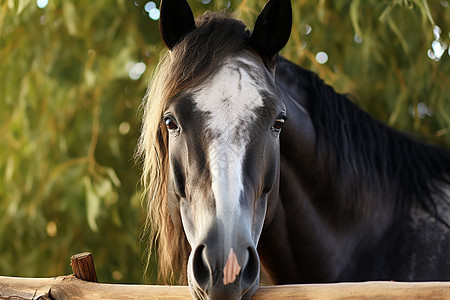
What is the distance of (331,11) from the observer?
326 cm

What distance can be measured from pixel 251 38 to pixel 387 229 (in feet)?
2.99

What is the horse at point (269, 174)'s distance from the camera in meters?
1.21

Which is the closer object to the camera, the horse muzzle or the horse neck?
the horse muzzle

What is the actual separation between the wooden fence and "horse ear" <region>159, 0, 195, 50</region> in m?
0.72

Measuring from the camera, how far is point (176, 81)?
145 centimetres

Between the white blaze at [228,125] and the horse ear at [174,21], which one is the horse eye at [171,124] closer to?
the white blaze at [228,125]

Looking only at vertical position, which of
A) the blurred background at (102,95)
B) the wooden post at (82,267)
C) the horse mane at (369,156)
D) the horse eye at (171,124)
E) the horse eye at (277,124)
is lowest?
the blurred background at (102,95)

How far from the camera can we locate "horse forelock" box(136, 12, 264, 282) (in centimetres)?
145

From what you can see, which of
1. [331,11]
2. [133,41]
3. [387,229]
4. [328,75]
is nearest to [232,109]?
[387,229]

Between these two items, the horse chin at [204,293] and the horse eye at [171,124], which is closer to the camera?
the horse chin at [204,293]

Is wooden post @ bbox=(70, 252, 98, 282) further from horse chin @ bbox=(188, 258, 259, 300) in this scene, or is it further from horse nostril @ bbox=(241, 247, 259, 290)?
horse nostril @ bbox=(241, 247, 259, 290)

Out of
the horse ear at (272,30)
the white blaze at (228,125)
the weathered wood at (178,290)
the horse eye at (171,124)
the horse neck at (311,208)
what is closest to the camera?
the weathered wood at (178,290)

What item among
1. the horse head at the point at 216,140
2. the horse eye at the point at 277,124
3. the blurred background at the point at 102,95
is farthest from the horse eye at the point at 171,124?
the blurred background at the point at 102,95

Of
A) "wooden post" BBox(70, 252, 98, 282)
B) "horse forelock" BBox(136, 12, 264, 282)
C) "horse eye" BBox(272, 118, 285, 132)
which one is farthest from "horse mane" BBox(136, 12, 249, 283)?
"wooden post" BBox(70, 252, 98, 282)
